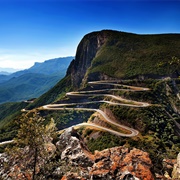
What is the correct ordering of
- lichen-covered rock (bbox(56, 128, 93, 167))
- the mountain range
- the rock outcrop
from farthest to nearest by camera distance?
the mountain range, lichen-covered rock (bbox(56, 128, 93, 167)), the rock outcrop

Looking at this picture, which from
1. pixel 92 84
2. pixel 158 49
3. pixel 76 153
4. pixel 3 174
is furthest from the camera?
pixel 158 49

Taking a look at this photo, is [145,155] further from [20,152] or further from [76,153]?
[20,152]

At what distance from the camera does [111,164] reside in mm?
26656

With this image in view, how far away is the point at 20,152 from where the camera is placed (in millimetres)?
25422

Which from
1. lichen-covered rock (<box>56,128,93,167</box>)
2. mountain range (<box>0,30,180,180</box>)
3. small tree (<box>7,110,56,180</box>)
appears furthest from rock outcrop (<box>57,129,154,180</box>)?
small tree (<box>7,110,56,180</box>)

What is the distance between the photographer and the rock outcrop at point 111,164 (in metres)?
24.0

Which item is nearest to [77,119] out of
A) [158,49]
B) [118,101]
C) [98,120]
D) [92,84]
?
[98,120]

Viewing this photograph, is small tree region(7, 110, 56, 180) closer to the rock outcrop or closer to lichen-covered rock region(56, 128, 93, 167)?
the rock outcrop

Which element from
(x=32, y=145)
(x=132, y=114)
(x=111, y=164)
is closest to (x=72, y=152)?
(x=111, y=164)

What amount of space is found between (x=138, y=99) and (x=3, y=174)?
96.8m

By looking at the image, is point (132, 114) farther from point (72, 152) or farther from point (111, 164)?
point (111, 164)

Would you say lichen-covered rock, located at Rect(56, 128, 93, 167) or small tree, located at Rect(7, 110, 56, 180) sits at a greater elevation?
small tree, located at Rect(7, 110, 56, 180)

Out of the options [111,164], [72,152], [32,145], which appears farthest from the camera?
[72,152]

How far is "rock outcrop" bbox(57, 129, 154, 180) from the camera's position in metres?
24.0
